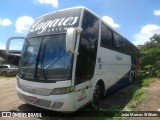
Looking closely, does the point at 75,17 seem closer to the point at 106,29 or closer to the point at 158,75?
the point at 106,29

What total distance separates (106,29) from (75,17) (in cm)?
258

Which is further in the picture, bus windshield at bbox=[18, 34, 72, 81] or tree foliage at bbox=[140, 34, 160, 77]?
tree foliage at bbox=[140, 34, 160, 77]

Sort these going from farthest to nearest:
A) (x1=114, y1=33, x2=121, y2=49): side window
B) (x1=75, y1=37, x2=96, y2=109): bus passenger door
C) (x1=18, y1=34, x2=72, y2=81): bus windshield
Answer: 1. (x1=114, y1=33, x2=121, y2=49): side window
2. (x1=75, y1=37, x2=96, y2=109): bus passenger door
3. (x1=18, y1=34, x2=72, y2=81): bus windshield

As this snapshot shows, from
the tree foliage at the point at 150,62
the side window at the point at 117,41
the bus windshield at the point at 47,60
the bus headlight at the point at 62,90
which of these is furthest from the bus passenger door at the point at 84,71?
the tree foliage at the point at 150,62

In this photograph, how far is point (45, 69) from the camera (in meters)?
6.68

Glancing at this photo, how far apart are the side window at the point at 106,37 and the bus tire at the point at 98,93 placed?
1580 mm

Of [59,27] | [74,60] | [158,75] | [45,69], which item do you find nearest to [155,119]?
[74,60]

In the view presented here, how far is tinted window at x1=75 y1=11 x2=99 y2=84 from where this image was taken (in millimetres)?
6859

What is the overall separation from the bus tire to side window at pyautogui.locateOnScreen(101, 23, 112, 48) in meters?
1.58

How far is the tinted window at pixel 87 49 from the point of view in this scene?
6.86 metres

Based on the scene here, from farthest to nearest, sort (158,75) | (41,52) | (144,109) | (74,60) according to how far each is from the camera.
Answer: (158,75), (144,109), (41,52), (74,60)

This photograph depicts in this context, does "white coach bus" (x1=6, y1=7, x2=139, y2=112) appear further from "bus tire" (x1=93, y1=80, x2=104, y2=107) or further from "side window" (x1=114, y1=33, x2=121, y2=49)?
"side window" (x1=114, y1=33, x2=121, y2=49)

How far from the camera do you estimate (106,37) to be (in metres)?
9.27

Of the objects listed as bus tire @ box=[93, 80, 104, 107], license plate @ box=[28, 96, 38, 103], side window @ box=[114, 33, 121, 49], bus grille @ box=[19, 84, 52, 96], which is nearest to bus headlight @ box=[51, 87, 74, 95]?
bus grille @ box=[19, 84, 52, 96]
